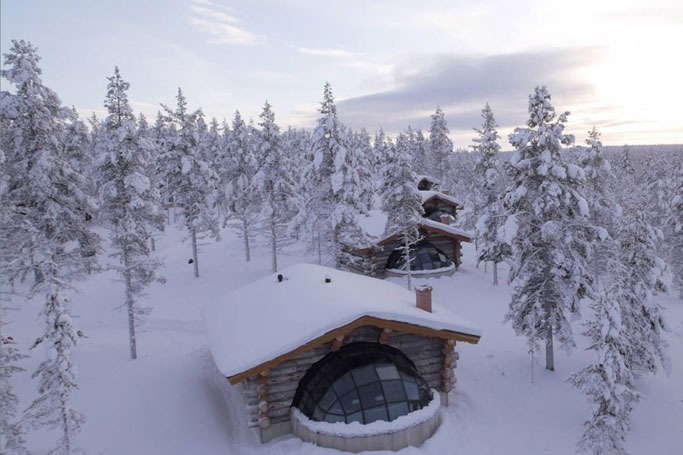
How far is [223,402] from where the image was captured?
1658cm

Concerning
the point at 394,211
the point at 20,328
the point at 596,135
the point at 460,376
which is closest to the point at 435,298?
the point at 394,211

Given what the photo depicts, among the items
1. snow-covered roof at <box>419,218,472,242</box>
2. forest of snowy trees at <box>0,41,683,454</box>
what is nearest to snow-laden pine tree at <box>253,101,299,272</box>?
forest of snowy trees at <box>0,41,683,454</box>

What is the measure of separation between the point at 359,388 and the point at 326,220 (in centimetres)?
1684

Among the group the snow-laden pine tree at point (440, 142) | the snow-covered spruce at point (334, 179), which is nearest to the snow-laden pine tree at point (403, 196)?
the snow-covered spruce at point (334, 179)

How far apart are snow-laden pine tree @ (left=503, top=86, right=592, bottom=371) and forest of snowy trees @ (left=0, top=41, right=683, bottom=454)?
A: 0.06 metres

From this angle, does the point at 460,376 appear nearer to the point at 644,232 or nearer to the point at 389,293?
the point at 389,293

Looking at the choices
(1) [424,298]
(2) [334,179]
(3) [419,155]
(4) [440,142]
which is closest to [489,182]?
(2) [334,179]

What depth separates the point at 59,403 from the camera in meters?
11.4

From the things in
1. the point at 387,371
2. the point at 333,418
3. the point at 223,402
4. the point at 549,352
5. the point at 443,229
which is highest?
the point at 443,229

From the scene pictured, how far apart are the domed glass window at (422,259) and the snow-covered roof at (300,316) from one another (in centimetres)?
1371

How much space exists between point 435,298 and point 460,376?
11381 millimetres

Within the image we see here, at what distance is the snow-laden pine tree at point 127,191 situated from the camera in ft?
68.8

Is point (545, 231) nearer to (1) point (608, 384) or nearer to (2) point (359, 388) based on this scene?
(1) point (608, 384)

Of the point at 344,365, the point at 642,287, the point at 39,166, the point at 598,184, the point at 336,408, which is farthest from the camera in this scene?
the point at 598,184
